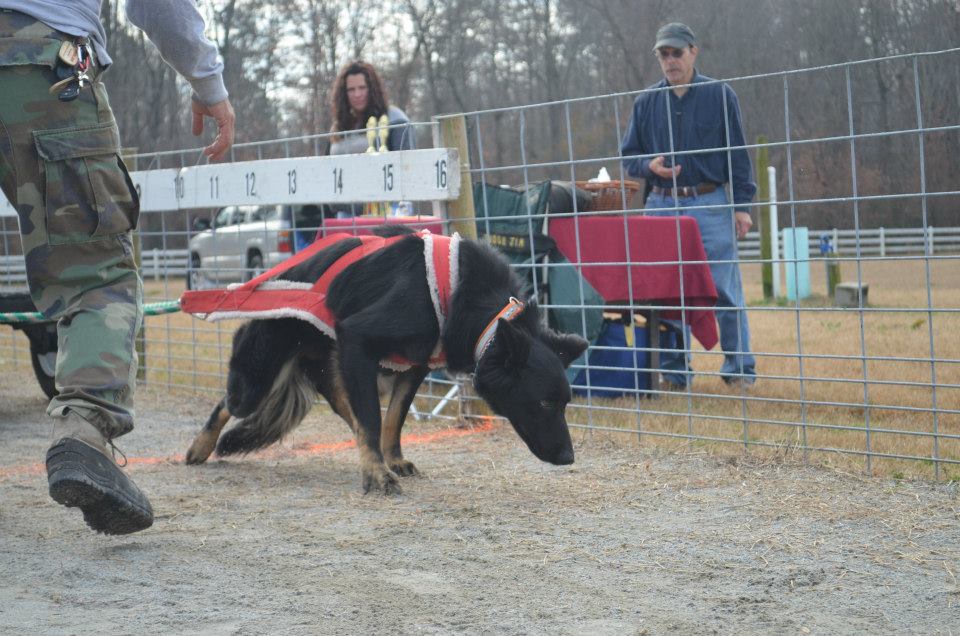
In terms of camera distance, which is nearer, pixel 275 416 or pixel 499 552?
pixel 499 552

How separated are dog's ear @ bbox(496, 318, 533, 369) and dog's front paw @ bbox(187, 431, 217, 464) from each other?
57.8 inches

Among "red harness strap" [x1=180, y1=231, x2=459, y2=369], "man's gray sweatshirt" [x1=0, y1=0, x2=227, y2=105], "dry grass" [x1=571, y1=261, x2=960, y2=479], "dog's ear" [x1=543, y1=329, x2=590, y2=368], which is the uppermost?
"man's gray sweatshirt" [x1=0, y1=0, x2=227, y2=105]

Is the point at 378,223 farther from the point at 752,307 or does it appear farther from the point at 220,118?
the point at 220,118

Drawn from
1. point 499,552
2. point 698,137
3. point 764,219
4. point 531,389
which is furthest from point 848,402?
point 764,219

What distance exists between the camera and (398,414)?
416cm

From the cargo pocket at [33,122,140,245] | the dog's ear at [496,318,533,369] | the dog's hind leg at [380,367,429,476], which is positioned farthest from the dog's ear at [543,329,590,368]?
the cargo pocket at [33,122,140,245]

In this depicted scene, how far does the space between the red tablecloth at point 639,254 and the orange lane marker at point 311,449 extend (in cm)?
101

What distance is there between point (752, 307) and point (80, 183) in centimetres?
287

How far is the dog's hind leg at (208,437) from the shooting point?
14.3ft

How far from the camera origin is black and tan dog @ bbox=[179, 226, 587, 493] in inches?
143

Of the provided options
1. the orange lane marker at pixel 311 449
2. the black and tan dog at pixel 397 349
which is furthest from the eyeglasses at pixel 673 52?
the black and tan dog at pixel 397 349

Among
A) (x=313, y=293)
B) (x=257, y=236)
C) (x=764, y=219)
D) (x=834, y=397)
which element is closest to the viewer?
(x=313, y=293)

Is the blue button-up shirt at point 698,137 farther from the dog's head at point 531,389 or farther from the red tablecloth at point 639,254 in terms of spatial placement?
the dog's head at point 531,389

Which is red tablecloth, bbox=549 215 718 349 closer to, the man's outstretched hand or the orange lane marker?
the orange lane marker
